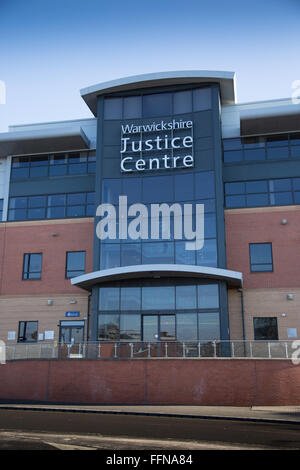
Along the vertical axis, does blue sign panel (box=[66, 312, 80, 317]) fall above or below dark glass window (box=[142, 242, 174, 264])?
below

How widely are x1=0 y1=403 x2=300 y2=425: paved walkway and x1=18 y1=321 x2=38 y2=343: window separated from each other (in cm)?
804

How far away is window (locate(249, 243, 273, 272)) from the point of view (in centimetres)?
2319

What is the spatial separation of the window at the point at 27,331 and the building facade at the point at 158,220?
7 cm

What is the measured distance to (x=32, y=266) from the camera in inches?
1027

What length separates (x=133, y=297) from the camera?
72.7 ft

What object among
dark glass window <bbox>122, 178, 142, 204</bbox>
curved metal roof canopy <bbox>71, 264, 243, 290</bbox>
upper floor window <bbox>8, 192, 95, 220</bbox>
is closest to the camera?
curved metal roof canopy <bbox>71, 264, 243, 290</bbox>

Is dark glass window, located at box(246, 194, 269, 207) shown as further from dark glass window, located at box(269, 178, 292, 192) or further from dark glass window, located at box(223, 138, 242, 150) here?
dark glass window, located at box(223, 138, 242, 150)

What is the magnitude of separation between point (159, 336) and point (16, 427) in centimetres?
1069

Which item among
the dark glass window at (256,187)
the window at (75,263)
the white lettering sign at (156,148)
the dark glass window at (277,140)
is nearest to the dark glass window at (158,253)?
the white lettering sign at (156,148)

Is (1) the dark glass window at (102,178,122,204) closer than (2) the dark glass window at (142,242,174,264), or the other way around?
(2) the dark glass window at (142,242,174,264)

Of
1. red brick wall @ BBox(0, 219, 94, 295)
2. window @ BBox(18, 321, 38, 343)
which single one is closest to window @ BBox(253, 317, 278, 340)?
red brick wall @ BBox(0, 219, 94, 295)

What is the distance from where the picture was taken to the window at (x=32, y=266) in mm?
25875

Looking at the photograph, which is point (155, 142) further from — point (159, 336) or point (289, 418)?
point (289, 418)

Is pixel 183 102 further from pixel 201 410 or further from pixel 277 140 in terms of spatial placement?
pixel 201 410
